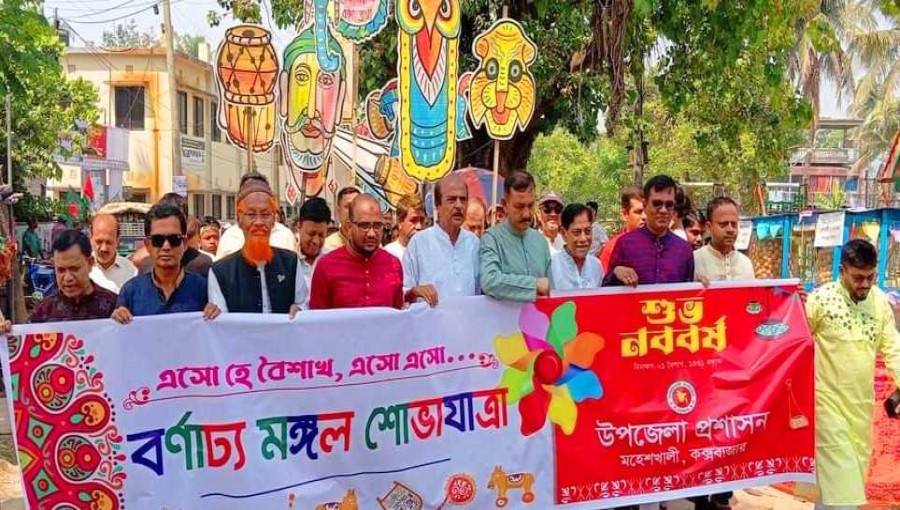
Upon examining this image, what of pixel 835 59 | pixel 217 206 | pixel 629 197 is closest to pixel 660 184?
pixel 629 197

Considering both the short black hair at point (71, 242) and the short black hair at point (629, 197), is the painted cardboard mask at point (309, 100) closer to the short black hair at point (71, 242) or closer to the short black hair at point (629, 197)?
the short black hair at point (629, 197)

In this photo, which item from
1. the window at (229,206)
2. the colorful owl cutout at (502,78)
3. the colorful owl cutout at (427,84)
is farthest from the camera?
the window at (229,206)

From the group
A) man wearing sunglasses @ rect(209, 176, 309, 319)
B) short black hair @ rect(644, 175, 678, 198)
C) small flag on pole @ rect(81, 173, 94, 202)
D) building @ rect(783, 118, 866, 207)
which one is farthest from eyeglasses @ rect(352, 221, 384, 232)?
building @ rect(783, 118, 866, 207)

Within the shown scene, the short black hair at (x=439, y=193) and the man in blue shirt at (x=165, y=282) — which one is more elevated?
the short black hair at (x=439, y=193)

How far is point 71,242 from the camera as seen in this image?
12.6 feet

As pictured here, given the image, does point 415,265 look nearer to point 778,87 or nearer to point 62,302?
point 62,302

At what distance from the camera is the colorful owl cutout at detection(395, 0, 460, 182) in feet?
24.0

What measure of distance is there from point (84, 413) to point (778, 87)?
24.8 ft

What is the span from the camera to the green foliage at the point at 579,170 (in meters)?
33.7

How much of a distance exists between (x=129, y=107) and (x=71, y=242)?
1137 inches

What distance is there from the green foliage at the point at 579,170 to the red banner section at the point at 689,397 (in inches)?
1035

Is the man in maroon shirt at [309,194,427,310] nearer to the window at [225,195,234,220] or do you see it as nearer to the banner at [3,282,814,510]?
the banner at [3,282,814,510]

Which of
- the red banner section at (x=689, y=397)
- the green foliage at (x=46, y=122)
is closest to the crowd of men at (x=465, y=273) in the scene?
the red banner section at (x=689, y=397)

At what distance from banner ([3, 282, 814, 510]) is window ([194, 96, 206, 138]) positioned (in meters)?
31.1
